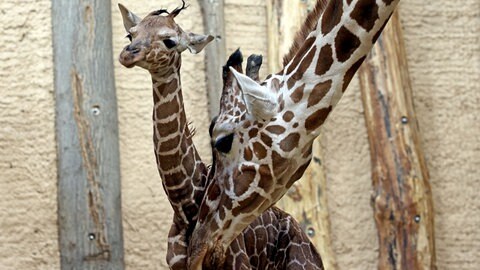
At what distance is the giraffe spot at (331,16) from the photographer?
2.71 m

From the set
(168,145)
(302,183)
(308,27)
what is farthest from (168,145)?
(302,183)

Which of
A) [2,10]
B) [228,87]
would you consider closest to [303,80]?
[228,87]

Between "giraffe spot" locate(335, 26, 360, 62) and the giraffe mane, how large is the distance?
138 mm

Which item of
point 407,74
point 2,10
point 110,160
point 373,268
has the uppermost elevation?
point 2,10

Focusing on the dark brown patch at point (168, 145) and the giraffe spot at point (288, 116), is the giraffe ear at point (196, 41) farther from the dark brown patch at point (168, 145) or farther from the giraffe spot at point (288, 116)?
the giraffe spot at point (288, 116)

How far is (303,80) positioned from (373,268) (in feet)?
9.65

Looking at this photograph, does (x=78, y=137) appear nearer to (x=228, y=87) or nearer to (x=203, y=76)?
(x=203, y=76)

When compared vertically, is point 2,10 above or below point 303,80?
above

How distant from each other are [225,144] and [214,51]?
2.51 meters

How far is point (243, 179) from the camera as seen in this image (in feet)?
9.01

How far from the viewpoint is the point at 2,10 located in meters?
5.21

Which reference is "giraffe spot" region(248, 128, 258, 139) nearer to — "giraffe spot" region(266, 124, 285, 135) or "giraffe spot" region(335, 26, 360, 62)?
"giraffe spot" region(266, 124, 285, 135)

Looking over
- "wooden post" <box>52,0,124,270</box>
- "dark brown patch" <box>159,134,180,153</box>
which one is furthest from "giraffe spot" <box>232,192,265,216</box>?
"wooden post" <box>52,0,124,270</box>

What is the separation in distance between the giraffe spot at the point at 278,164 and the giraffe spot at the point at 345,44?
1.00 ft
